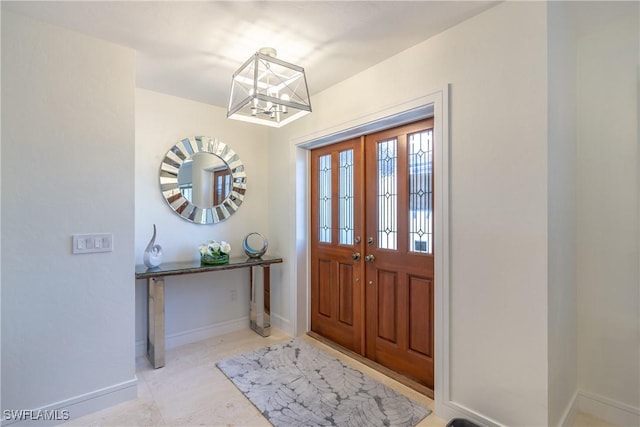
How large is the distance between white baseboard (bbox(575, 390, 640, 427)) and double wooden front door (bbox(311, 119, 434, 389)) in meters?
0.95

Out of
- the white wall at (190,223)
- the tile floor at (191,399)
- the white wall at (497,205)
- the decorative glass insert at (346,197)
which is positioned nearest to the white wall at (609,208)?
the tile floor at (191,399)

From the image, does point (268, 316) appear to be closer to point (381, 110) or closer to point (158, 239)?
point (158, 239)

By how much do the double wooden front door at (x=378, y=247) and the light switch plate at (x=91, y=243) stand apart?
183cm

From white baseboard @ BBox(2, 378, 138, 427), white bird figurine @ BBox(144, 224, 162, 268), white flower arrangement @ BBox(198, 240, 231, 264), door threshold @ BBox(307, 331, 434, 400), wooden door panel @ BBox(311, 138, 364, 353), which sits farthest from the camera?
white flower arrangement @ BBox(198, 240, 231, 264)

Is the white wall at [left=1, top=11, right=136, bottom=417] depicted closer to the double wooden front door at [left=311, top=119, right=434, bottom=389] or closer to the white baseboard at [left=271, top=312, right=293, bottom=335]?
the white baseboard at [left=271, top=312, right=293, bottom=335]

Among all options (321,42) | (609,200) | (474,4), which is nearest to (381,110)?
(321,42)

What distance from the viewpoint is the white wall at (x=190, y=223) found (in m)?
2.93

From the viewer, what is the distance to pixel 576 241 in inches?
80.3

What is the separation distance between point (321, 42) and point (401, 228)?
146cm

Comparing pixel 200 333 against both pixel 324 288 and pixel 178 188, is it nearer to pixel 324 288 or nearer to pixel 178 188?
pixel 324 288

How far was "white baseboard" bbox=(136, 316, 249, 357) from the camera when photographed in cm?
293

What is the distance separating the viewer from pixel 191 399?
2.19 m

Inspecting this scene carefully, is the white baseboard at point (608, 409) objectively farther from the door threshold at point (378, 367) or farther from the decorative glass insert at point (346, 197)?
the decorative glass insert at point (346, 197)

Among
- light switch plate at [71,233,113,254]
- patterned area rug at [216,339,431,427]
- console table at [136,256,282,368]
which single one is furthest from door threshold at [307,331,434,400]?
light switch plate at [71,233,113,254]
